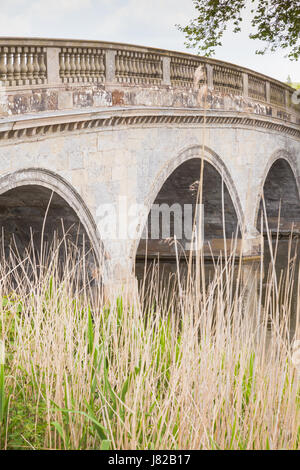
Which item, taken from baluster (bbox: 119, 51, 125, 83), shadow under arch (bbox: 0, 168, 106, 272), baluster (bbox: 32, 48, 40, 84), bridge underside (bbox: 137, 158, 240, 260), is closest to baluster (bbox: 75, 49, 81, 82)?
baluster (bbox: 32, 48, 40, 84)

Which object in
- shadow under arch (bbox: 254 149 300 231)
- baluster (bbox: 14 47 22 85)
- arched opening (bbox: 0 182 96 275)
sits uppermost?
baluster (bbox: 14 47 22 85)

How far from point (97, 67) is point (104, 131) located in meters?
0.72

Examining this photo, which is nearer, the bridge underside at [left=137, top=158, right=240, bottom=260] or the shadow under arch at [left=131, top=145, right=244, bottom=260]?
the shadow under arch at [left=131, top=145, right=244, bottom=260]

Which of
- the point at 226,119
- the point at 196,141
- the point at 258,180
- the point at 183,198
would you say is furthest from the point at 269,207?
the point at 196,141

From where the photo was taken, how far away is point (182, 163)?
9422mm

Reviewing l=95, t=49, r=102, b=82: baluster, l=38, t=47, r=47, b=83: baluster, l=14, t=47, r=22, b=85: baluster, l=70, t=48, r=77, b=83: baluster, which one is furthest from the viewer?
l=95, t=49, r=102, b=82: baluster

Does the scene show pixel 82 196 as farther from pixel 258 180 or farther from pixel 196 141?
pixel 258 180

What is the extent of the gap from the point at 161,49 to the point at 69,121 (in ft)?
7.76

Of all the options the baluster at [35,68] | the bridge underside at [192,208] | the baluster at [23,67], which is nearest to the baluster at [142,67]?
the baluster at [35,68]

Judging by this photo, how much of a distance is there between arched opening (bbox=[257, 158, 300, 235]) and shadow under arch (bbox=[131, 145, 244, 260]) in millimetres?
3462

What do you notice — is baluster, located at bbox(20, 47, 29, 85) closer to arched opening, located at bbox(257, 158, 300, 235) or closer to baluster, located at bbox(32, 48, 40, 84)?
baluster, located at bbox(32, 48, 40, 84)

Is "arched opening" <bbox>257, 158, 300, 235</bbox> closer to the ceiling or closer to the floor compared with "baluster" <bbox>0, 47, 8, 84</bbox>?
closer to the floor

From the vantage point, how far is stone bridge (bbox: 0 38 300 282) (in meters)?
5.61

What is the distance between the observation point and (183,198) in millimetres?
11828
